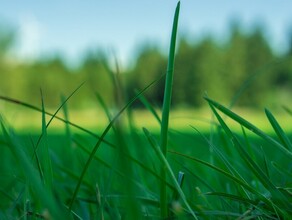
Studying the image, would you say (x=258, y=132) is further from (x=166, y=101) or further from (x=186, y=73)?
(x=186, y=73)

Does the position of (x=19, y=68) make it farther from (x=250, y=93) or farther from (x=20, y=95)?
(x=250, y=93)

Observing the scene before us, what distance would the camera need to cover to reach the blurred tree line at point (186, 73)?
81.9 ft

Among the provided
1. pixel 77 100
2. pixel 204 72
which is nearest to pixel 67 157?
pixel 77 100

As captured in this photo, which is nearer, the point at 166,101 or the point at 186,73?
the point at 166,101

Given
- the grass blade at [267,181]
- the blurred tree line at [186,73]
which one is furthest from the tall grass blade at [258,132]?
the blurred tree line at [186,73]

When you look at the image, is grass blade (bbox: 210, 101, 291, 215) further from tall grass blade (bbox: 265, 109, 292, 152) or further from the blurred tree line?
the blurred tree line

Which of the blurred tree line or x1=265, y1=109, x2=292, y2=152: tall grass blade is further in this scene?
the blurred tree line

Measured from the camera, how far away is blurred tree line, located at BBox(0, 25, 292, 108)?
24969 mm

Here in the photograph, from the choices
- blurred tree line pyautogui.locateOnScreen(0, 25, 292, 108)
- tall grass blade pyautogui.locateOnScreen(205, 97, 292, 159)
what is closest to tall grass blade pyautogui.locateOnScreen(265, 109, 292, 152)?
tall grass blade pyautogui.locateOnScreen(205, 97, 292, 159)

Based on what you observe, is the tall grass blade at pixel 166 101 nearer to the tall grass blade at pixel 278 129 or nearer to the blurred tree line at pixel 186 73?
the tall grass blade at pixel 278 129

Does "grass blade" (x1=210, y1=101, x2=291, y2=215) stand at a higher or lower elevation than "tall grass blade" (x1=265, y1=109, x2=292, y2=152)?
lower

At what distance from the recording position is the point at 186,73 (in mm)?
27094

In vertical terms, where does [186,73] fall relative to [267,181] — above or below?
above

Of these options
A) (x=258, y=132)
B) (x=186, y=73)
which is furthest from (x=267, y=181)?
(x=186, y=73)
